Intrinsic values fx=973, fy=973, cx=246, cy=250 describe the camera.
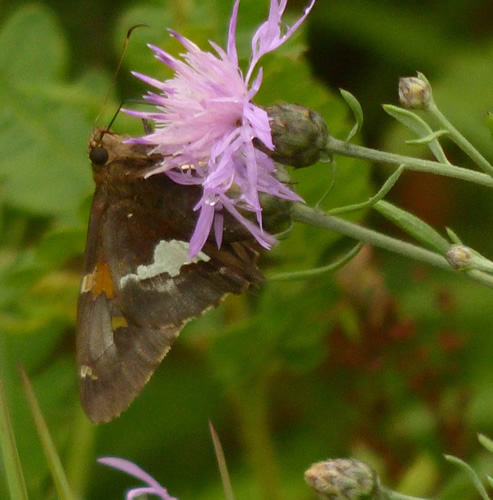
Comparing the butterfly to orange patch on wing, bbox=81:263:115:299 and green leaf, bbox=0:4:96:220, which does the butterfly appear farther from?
green leaf, bbox=0:4:96:220

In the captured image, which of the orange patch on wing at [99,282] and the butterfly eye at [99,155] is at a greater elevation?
the butterfly eye at [99,155]

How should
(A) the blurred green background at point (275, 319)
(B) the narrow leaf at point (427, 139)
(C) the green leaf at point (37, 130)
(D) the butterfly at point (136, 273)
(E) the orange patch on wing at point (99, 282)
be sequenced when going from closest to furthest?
1. (B) the narrow leaf at point (427, 139)
2. (D) the butterfly at point (136, 273)
3. (E) the orange patch on wing at point (99, 282)
4. (A) the blurred green background at point (275, 319)
5. (C) the green leaf at point (37, 130)

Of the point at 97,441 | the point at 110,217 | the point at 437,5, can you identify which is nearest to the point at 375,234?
the point at 110,217

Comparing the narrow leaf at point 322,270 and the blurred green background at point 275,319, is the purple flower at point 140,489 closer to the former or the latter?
the narrow leaf at point 322,270

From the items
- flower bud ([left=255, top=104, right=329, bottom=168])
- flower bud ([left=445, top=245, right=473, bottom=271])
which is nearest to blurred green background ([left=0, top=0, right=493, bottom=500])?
flower bud ([left=255, top=104, right=329, bottom=168])

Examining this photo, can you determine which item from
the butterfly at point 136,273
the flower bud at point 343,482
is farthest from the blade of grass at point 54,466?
the flower bud at point 343,482

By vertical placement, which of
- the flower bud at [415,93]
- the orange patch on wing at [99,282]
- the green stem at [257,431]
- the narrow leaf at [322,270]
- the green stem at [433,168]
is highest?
the flower bud at [415,93]

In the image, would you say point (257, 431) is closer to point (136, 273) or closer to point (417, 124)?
point (136, 273)
